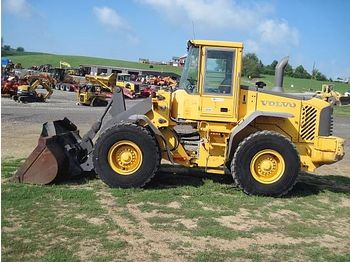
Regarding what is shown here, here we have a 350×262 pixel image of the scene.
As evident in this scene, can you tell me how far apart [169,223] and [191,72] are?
134 inches

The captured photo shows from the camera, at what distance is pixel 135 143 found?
27.0 ft

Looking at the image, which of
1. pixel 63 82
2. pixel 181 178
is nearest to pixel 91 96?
pixel 63 82

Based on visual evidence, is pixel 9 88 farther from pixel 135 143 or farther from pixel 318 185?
pixel 318 185

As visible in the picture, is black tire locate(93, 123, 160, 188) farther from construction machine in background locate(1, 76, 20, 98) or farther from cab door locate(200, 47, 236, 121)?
construction machine in background locate(1, 76, 20, 98)

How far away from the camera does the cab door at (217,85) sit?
8.51 meters

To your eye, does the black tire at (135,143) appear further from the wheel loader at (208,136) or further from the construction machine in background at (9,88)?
the construction machine in background at (9,88)

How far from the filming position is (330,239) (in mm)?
6203

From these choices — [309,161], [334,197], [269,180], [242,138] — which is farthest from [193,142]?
[334,197]

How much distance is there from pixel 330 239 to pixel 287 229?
59 centimetres

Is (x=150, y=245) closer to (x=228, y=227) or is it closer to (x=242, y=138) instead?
(x=228, y=227)

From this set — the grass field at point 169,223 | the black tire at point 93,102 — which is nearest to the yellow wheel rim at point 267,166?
the grass field at point 169,223

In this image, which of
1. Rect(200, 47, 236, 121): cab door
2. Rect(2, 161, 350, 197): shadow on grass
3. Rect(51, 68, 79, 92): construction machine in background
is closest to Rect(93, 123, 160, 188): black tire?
Rect(2, 161, 350, 197): shadow on grass

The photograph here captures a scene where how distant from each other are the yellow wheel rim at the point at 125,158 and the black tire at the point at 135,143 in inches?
1.8

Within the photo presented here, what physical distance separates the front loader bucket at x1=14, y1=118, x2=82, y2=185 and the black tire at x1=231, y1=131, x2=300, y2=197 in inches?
115
